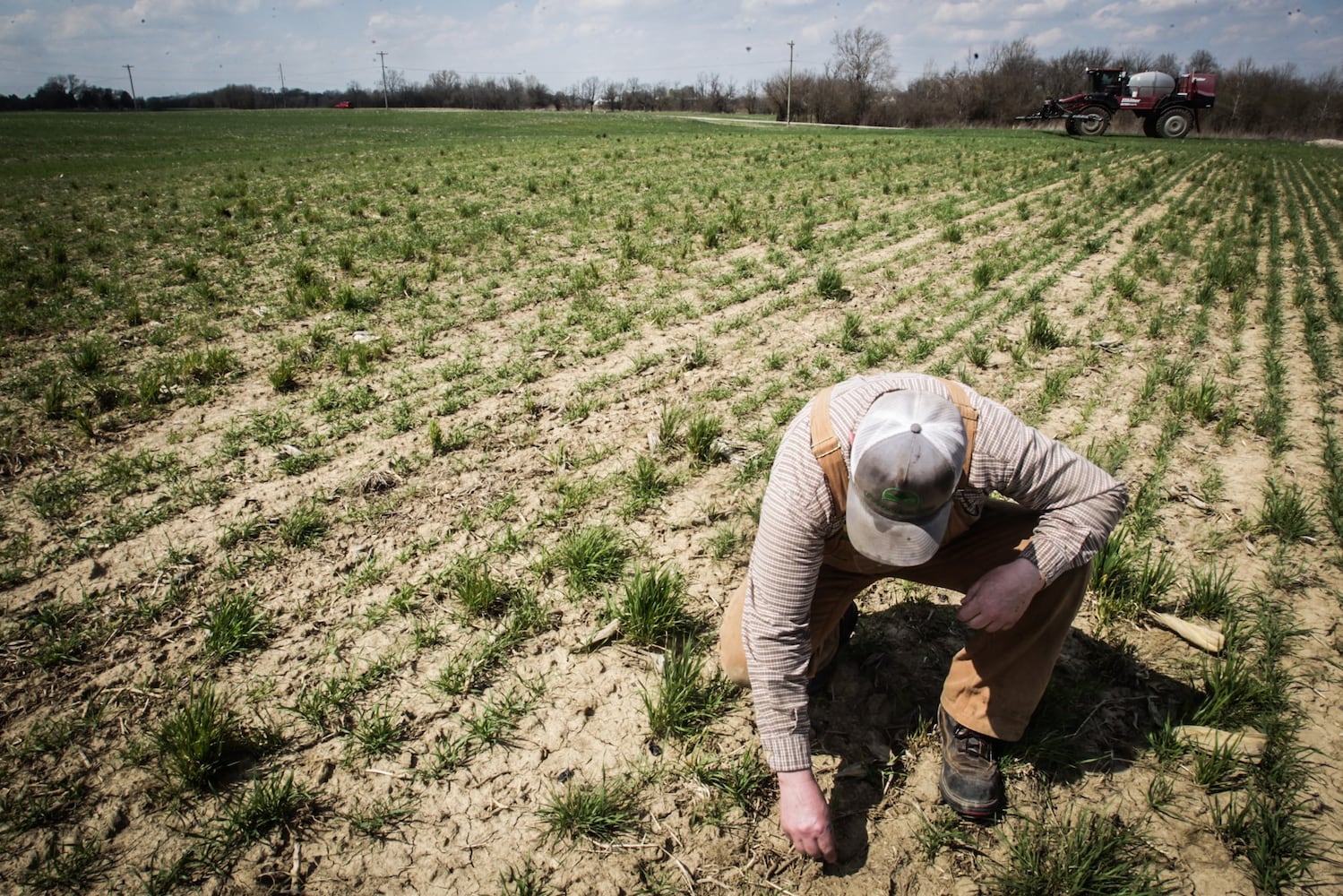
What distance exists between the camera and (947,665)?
2727 mm

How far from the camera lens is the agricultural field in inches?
81.7

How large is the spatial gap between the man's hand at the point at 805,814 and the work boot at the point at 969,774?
52cm

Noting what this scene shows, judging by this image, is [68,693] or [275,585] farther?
[275,585]

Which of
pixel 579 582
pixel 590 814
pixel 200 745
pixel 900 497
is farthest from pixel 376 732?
pixel 900 497

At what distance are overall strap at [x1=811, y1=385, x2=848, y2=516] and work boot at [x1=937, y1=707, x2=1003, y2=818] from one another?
3.25 feet

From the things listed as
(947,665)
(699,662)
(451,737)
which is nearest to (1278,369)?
(947,665)

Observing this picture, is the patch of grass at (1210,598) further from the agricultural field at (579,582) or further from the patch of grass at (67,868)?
the patch of grass at (67,868)

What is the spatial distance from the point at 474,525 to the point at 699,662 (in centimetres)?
150

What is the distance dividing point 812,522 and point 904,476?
0.34 metres

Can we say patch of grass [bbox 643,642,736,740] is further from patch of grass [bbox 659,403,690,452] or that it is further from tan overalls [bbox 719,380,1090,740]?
patch of grass [bbox 659,403,690,452]

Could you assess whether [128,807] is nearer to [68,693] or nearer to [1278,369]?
[68,693]

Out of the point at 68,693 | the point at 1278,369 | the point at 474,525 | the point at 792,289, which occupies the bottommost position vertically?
the point at 68,693

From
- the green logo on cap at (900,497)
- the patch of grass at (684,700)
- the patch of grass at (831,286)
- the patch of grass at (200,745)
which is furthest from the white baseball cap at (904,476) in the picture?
the patch of grass at (831,286)

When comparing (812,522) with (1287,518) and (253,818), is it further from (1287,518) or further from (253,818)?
(1287,518)
